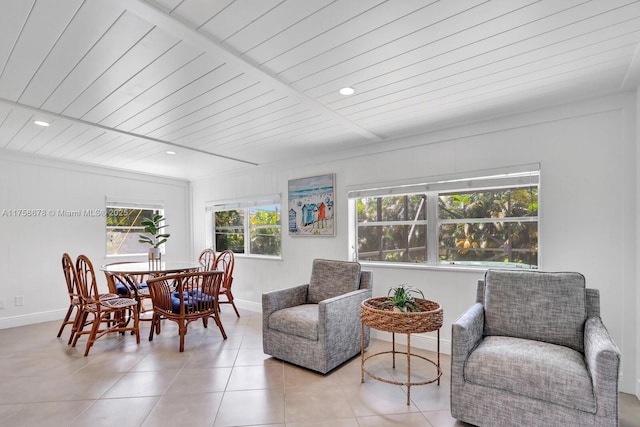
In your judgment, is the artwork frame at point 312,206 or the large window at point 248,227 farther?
the large window at point 248,227

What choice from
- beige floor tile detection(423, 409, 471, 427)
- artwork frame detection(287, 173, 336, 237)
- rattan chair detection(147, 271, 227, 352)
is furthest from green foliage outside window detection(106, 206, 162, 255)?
beige floor tile detection(423, 409, 471, 427)

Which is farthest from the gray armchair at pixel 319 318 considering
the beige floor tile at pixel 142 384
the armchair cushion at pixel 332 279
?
the beige floor tile at pixel 142 384

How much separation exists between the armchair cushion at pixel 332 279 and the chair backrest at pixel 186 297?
99cm

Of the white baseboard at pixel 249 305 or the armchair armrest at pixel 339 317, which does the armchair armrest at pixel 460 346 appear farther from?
the white baseboard at pixel 249 305

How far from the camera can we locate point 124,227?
5.16 meters

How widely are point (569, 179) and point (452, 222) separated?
994 millimetres

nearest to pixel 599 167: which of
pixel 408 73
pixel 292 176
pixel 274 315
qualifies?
pixel 408 73

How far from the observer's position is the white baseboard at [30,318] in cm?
401

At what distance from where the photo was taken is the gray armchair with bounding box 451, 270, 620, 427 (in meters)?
1.64

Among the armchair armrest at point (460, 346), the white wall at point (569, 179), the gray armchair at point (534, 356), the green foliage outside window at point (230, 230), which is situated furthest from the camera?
the green foliage outside window at point (230, 230)

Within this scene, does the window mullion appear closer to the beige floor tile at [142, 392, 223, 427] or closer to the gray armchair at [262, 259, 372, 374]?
the gray armchair at [262, 259, 372, 374]

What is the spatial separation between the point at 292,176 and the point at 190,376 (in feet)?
8.77

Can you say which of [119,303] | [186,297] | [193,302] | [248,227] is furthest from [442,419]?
[248,227]

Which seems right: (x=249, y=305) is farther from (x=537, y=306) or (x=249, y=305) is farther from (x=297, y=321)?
(x=537, y=306)
